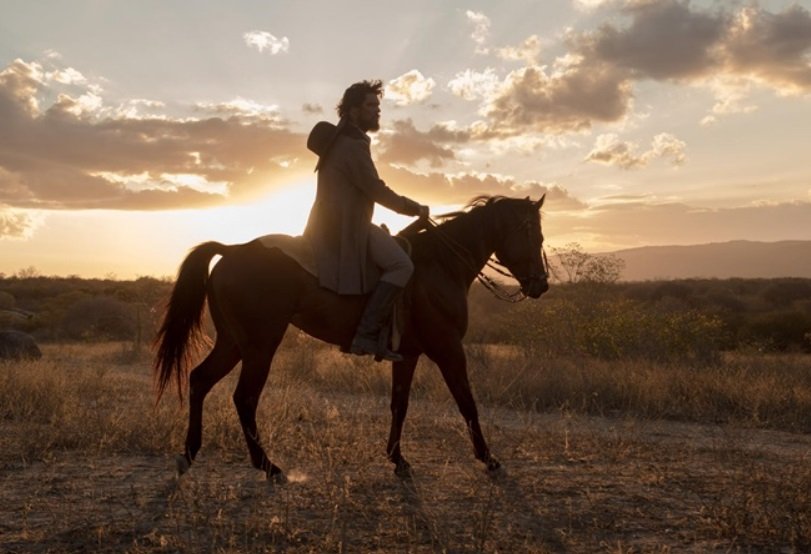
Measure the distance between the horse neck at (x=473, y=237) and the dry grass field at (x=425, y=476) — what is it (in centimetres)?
178

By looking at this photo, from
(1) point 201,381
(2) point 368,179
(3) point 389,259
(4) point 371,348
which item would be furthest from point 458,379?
(1) point 201,381

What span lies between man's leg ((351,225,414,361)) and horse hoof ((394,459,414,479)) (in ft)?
3.01

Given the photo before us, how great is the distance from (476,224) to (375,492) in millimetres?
2670

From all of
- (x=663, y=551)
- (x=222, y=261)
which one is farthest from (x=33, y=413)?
(x=663, y=551)

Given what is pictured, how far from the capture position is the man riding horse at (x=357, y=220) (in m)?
6.46

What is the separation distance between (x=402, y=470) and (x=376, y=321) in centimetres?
131

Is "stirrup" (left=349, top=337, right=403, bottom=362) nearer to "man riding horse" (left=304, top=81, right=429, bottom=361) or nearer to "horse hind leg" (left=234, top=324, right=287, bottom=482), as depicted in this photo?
"man riding horse" (left=304, top=81, right=429, bottom=361)

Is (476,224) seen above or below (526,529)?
above

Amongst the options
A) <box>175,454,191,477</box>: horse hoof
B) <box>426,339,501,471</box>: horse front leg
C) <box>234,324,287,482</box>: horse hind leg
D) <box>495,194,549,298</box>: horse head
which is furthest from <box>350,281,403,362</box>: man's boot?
<box>175,454,191,477</box>: horse hoof

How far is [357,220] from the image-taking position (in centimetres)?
662

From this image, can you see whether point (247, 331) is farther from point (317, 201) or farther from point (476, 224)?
point (476, 224)

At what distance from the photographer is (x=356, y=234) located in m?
6.57

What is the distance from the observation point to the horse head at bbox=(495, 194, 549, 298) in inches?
283

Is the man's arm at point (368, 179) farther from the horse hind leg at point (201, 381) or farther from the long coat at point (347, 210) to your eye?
the horse hind leg at point (201, 381)
